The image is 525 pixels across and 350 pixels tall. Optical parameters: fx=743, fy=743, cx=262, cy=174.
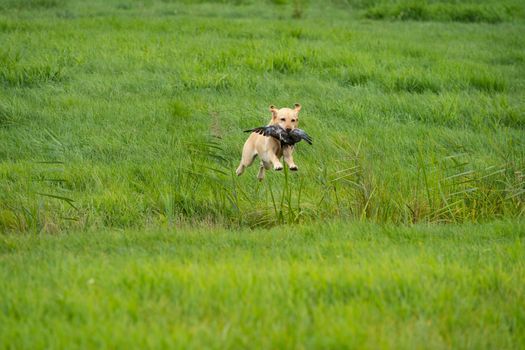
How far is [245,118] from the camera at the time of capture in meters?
9.27

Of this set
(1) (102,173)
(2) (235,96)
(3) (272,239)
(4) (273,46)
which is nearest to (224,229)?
(3) (272,239)

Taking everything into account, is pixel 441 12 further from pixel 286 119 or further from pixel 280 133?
pixel 280 133

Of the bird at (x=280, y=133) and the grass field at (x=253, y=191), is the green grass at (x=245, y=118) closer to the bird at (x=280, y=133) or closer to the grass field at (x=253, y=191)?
the grass field at (x=253, y=191)

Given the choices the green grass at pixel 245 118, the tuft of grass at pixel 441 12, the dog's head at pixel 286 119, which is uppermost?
the dog's head at pixel 286 119

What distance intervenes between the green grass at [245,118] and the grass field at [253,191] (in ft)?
0.12

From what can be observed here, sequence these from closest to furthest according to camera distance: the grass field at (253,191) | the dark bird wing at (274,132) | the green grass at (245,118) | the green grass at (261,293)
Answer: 1. the green grass at (261,293)
2. the grass field at (253,191)
3. the dark bird wing at (274,132)
4. the green grass at (245,118)

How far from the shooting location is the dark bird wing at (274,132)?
491 cm

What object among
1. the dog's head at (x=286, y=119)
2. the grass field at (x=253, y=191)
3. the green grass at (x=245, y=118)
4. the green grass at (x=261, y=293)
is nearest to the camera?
the green grass at (x=261, y=293)

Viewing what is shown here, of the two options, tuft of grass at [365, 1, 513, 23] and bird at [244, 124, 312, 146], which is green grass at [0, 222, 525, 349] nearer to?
bird at [244, 124, 312, 146]

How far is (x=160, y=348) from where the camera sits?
352 centimetres

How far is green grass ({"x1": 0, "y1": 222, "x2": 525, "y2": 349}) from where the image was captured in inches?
146

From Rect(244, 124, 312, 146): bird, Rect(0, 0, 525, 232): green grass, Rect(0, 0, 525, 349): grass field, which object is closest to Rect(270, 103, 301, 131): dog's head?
Rect(244, 124, 312, 146): bird

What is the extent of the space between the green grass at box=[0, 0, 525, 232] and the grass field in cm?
4

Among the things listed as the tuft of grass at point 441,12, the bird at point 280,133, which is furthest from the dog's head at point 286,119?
the tuft of grass at point 441,12
